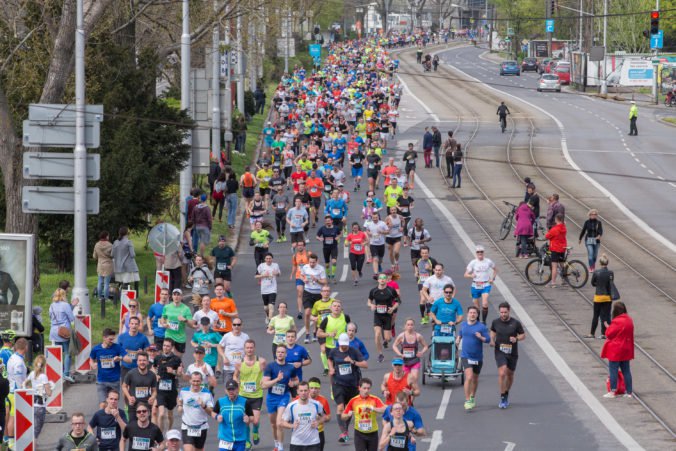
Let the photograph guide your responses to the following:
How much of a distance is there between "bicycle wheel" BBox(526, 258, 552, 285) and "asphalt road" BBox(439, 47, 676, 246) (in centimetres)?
236

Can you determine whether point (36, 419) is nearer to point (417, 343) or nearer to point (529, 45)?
point (417, 343)

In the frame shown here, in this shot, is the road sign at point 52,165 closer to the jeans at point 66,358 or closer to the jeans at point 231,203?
the jeans at point 66,358

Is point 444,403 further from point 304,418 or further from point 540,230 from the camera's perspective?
point 540,230

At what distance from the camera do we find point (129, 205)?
31953 mm

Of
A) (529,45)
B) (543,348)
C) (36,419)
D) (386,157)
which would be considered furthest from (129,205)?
(529,45)

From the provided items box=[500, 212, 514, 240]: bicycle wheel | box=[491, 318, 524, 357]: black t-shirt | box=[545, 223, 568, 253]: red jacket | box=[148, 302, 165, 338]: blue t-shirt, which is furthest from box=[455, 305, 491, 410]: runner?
box=[500, 212, 514, 240]: bicycle wheel

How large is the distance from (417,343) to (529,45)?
412 feet

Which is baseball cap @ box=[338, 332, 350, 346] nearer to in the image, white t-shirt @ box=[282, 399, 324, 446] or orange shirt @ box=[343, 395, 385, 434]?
orange shirt @ box=[343, 395, 385, 434]

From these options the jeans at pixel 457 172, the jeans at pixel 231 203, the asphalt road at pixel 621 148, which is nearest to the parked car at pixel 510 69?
the asphalt road at pixel 621 148

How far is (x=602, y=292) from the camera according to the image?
978 inches

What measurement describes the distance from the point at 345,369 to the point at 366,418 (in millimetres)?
2381

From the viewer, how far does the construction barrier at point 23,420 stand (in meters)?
17.0

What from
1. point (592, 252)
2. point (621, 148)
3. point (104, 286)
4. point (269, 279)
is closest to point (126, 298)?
point (269, 279)

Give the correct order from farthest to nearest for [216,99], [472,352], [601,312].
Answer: [216,99], [601,312], [472,352]
